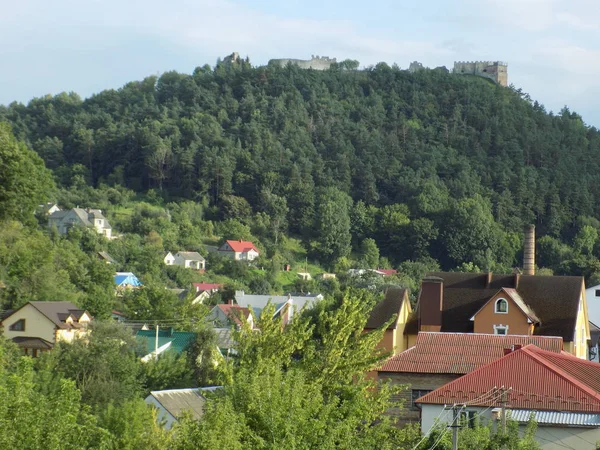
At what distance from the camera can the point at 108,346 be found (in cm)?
3797

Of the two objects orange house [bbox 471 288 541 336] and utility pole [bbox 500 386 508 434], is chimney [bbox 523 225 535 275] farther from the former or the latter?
utility pole [bbox 500 386 508 434]

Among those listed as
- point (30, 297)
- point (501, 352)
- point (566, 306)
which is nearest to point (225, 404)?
point (501, 352)

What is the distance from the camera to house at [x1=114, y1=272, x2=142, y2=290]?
243 feet

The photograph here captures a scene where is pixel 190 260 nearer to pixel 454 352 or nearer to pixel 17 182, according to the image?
pixel 17 182

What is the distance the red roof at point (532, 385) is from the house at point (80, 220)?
69759 mm

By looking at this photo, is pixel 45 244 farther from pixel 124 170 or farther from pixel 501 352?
pixel 124 170

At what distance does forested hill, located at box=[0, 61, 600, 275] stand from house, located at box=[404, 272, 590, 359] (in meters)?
54.5

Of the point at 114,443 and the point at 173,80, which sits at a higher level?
the point at 173,80

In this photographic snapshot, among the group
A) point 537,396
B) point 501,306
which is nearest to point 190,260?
point 501,306

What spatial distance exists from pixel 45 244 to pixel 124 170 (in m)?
66.0

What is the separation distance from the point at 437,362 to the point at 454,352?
28.9 inches

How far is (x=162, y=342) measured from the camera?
152 feet

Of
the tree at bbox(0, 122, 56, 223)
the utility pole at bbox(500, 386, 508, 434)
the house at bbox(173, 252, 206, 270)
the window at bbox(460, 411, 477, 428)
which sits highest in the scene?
the tree at bbox(0, 122, 56, 223)

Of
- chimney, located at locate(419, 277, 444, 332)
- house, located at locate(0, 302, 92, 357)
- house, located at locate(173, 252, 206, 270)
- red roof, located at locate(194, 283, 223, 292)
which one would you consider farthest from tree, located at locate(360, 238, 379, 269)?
chimney, located at locate(419, 277, 444, 332)
